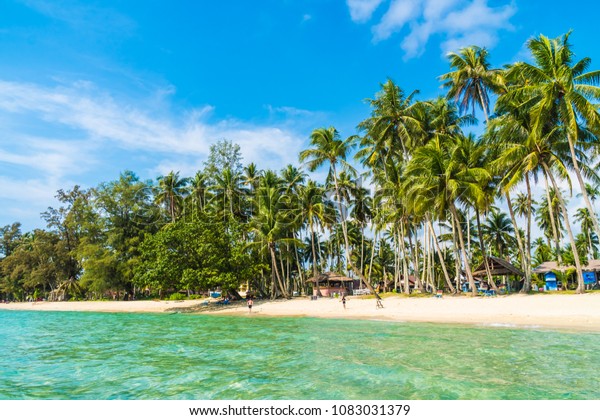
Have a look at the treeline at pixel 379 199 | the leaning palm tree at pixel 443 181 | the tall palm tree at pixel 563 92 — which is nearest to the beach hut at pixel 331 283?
the treeline at pixel 379 199

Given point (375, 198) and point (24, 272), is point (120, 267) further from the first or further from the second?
point (375, 198)

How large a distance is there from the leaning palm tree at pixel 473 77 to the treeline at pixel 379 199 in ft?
0.28

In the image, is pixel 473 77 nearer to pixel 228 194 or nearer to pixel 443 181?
pixel 443 181

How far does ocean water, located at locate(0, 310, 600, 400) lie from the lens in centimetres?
797

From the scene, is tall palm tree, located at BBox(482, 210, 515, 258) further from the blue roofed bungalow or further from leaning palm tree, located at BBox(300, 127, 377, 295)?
leaning palm tree, located at BBox(300, 127, 377, 295)

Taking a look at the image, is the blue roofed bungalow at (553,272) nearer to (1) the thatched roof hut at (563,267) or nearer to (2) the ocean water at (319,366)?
(1) the thatched roof hut at (563,267)

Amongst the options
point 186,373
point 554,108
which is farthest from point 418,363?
point 554,108

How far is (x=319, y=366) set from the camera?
10195mm

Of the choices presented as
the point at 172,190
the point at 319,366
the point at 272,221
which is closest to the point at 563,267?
the point at 272,221

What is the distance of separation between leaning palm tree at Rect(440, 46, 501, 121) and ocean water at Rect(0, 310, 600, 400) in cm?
2030

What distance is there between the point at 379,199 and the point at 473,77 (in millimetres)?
13337

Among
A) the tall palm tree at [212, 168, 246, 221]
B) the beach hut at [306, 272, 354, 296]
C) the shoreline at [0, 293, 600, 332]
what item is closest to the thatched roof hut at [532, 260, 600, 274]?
the shoreline at [0, 293, 600, 332]

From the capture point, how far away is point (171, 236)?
109 ft
